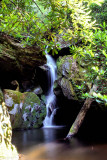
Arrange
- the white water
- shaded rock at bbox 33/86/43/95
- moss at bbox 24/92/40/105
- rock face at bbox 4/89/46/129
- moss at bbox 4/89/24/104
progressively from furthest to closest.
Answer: shaded rock at bbox 33/86/43/95 < the white water < moss at bbox 24/92/40/105 < moss at bbox 4/89/24/104 < rock face at bbox 4/89/46/129

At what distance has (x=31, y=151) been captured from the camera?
421 centimetres

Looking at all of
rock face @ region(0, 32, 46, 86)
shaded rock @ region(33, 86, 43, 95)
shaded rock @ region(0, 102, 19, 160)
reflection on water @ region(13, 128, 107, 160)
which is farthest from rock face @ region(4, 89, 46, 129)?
shaded rock @ region(0, 102, 19, 160)

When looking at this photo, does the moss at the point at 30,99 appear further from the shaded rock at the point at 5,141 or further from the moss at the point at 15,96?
the shaded rock at the point at 5,141

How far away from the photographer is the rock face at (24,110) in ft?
24.9

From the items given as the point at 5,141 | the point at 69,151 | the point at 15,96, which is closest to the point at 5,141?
the point at 5,141

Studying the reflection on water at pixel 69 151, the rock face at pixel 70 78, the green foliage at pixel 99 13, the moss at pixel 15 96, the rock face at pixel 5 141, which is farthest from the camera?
the green foliage at pixel 99 13

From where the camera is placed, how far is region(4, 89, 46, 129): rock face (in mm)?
7582

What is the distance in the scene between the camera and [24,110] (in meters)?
8.09

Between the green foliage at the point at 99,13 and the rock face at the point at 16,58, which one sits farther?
the green foliage at the point at 99,13

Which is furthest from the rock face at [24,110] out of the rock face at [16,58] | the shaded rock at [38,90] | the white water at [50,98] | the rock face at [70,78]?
the shaded rock at [38,90]

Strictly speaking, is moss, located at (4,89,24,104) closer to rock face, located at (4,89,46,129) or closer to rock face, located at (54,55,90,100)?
rock face, located at (4,89,46,129)

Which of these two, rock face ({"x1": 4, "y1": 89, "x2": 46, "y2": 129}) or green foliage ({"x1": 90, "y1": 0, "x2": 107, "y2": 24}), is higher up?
green foliage ({"x1": 90, "y1": 0, "x2": 107, "y2": 24})

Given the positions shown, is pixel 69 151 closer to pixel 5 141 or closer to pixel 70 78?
pixel 5 141

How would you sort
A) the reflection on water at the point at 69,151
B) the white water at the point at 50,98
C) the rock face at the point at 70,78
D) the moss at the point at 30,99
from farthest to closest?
the white water at the point at 50,98
the moss at the point at 30,99
the rock face at the point at 70,78
the reflection on water at the point at 69,151
